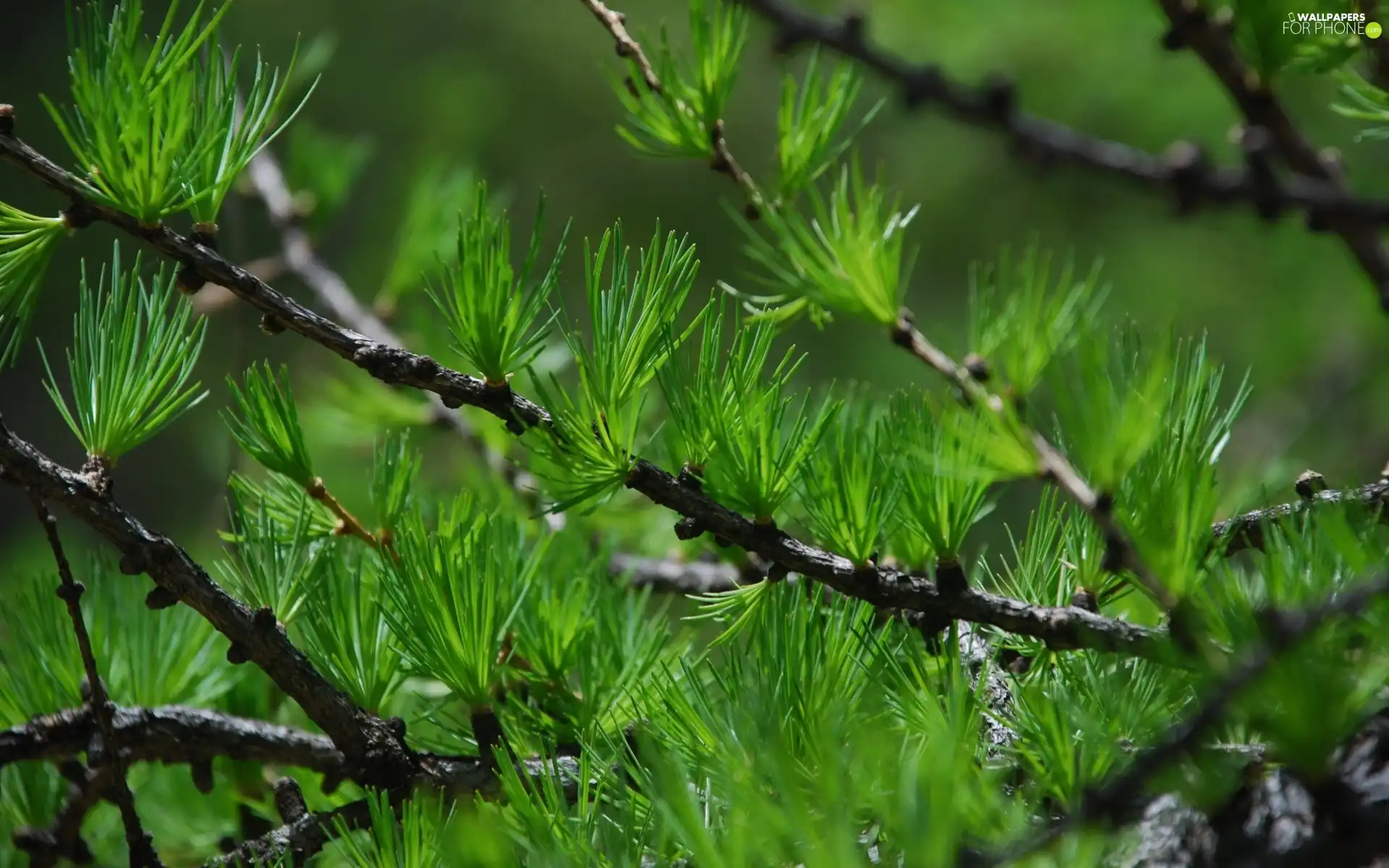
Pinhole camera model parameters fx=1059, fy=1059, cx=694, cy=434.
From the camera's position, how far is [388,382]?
30cm

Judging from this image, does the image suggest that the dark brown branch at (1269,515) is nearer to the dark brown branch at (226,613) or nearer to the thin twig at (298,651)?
the thin twig at (298,651)

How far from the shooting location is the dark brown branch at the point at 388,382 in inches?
11.5

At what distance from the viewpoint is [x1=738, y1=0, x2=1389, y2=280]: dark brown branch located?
0.22 metres

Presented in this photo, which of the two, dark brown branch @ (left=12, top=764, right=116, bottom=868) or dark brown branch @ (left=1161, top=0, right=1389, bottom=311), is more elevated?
dark brown branch @ (left=1161, top=0, right=1389, bottom=311)

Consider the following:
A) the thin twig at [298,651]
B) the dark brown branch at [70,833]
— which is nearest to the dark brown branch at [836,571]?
the thin twig at [298,651]

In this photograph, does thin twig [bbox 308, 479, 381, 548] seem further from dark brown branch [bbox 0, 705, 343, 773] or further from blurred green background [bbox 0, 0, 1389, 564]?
blurred green background [bbox 0, 0, 1389, 564]

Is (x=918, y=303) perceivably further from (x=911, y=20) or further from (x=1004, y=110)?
(x=1004, y=110)

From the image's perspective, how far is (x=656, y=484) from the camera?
31 cm

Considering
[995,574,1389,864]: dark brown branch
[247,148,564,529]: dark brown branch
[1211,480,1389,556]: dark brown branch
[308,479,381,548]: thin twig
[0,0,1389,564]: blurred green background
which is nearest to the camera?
[995,574,1389,864]: dark brown branch

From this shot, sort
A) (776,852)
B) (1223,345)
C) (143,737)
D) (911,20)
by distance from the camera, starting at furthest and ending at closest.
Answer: (1223,345), (911,20), (143,737), (776,852)

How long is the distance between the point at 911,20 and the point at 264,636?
1021 millimetres

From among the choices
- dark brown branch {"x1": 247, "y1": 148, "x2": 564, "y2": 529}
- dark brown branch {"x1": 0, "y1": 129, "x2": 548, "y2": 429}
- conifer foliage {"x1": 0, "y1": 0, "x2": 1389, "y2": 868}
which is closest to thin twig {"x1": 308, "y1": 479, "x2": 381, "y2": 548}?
conifer foliage {"x1": 0, "y1": 0, "x2": 1389, "y2": 868}

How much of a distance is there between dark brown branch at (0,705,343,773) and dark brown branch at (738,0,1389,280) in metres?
0.28

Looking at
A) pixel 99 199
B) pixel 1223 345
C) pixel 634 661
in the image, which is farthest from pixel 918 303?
pixel 99 199
